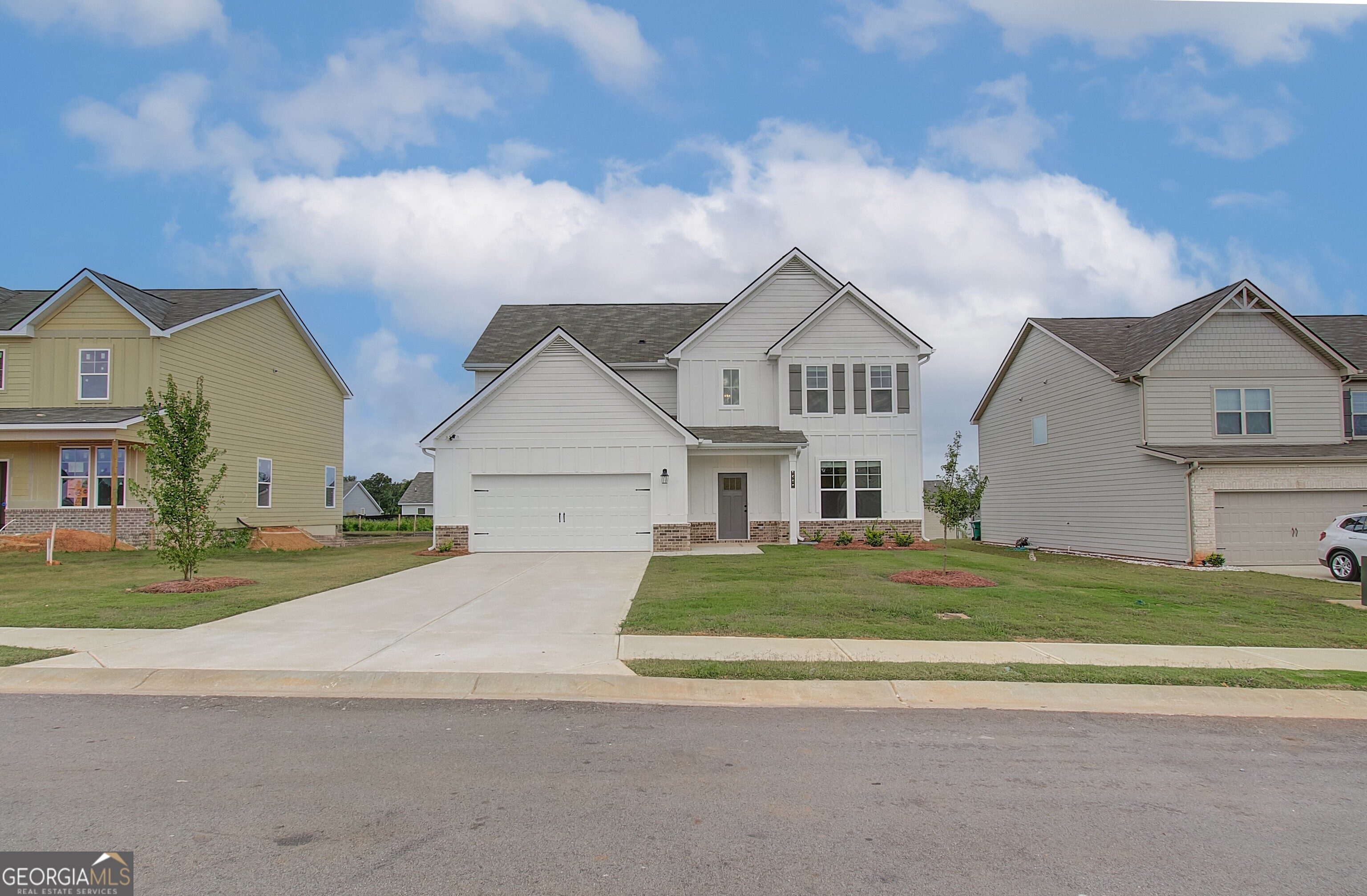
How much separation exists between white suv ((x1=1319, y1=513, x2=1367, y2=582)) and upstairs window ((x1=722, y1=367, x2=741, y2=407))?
629 inches

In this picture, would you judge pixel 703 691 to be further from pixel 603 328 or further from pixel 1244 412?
pixel 603 328

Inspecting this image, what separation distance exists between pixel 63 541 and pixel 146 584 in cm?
928

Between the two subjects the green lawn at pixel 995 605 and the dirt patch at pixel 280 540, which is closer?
the green lawn at pixel 995 605

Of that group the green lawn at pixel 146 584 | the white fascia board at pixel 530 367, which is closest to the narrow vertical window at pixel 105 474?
the green lawn at pixel 146 584

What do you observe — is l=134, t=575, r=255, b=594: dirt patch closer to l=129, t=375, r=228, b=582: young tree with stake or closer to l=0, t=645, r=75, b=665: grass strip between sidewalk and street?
l=129, t=375, r=228, b=582: young tree with stake

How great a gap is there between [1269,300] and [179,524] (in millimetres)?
27840

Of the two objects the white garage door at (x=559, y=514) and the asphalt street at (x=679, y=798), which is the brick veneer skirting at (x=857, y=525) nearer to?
the white garage door at (x=559, y=514)

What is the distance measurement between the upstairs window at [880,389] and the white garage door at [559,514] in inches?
330

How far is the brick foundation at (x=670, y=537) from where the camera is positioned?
22.9 m

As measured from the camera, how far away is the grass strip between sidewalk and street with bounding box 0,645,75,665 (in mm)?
8414

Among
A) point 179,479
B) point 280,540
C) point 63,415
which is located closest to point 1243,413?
point 179,479

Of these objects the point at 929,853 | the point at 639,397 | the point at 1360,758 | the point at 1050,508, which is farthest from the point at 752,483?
the point at 929,853

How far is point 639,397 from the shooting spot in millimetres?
22797

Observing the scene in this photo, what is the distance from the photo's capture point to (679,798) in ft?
16.6
